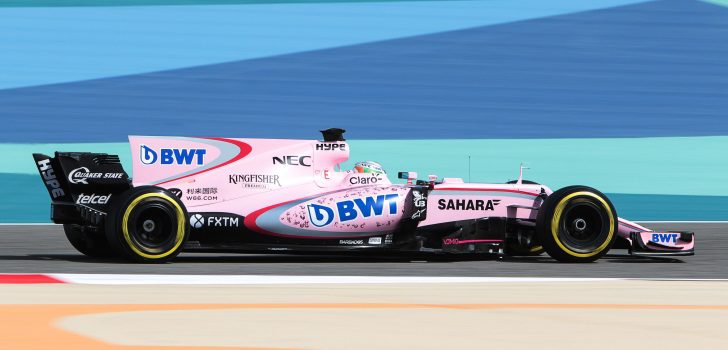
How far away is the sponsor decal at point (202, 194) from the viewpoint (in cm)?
1313

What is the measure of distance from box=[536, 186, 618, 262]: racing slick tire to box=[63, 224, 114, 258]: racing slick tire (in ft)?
15.5

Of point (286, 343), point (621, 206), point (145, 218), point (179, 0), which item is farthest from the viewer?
point (179, 0)

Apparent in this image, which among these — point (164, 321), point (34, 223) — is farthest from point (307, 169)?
point (34, 223)

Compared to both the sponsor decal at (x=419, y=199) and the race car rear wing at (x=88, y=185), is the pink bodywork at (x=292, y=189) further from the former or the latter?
the race car rear wing at (x=88, y=185)

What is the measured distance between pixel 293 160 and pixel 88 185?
2184 mm

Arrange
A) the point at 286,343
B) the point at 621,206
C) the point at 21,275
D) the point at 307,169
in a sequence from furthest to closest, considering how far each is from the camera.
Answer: the point at 621,206
the point at 307,169
the point at 21,275
the point at 286,343

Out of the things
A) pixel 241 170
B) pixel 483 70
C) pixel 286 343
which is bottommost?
pixel 286 343

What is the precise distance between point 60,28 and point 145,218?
14445 mm

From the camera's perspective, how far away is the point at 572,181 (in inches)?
999

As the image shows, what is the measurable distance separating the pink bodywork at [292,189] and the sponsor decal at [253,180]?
0.03ft

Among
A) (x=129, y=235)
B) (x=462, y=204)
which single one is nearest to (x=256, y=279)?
(x=129, y=235)

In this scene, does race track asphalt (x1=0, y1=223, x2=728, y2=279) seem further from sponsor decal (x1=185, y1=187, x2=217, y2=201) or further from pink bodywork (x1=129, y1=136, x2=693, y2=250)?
sponsor decal (x1=185, y1=187, x2=217, y2=201)

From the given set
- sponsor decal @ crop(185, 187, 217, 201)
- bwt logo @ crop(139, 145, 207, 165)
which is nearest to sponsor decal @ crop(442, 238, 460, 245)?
sponsor decal @ crop(185, 187, 217, 201)

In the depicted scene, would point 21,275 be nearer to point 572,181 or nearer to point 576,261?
point 576,261
